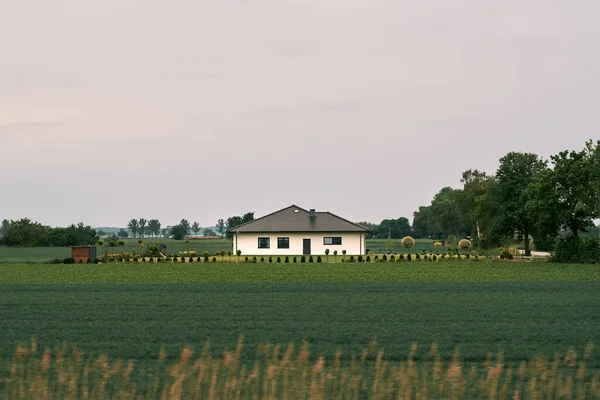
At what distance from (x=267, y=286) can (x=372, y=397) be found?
21717 millimetres

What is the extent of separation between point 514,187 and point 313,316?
47.0 metres

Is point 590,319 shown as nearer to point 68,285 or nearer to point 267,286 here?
point 267,286

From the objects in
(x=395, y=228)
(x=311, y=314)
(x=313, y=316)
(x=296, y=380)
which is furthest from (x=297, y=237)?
(x=395, y=228)

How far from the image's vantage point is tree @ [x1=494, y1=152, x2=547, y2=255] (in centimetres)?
6450

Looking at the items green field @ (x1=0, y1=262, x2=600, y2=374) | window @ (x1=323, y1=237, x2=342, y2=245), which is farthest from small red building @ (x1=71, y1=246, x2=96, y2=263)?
green field @ (x1=0, y1=262, x2=600, y2=374)

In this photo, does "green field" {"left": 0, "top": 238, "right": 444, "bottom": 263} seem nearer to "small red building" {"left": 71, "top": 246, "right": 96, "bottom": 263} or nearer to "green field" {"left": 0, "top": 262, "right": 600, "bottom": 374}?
"small red building" {"left": 71, "top": 246, "right": 96, "bottom": 263}

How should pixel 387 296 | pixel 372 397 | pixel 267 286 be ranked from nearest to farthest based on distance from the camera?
pixel 372 397 → pixel 387 296 → pixel 267 286

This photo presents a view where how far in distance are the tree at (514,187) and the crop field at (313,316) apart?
28.1 meters

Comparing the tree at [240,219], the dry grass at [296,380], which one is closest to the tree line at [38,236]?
the tree at [240,219]

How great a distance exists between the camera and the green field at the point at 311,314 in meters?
16.1

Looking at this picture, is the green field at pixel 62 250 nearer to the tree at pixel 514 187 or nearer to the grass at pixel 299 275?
the tree at pixel 514 187

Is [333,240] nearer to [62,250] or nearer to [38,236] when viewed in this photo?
[62,250]

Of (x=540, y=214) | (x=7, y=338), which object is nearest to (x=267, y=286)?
(x=7, y=338)

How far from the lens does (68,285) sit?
3359cm
